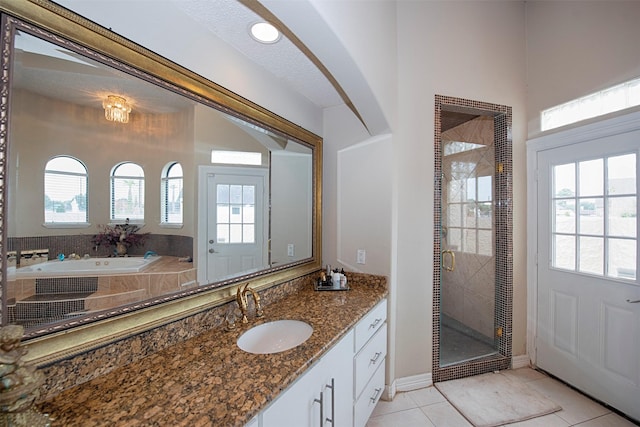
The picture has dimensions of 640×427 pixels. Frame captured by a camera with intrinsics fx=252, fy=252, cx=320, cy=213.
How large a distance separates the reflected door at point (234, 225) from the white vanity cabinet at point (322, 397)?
2.29ft

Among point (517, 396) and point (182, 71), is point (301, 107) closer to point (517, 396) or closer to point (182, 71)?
point (182, 71)

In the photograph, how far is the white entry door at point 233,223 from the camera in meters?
1.40

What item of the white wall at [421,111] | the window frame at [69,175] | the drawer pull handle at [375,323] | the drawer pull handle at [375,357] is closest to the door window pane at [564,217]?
the white wall at [421,111]

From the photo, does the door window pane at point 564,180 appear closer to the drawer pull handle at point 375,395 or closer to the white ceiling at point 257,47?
the white ceiling at point 257,47

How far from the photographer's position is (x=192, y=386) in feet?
2.83

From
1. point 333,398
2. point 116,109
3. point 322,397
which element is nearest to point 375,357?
point 333,398

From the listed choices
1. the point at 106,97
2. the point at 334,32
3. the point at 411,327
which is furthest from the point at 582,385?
the point at 106,97

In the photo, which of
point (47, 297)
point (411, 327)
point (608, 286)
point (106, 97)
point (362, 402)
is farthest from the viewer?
point (411, 327)

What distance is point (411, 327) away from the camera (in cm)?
223

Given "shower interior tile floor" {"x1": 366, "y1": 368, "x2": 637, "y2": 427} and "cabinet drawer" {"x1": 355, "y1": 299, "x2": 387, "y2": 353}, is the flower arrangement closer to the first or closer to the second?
"cabinet drawer" {"x1": 355, "y1": 299, "x2": 387, "y2": 353}

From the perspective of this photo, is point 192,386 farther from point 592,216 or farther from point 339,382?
point 592,216

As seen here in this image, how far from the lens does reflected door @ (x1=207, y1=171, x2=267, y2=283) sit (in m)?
1.43

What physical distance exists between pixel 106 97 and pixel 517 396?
3331mm

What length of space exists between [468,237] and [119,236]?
334 centimetres
